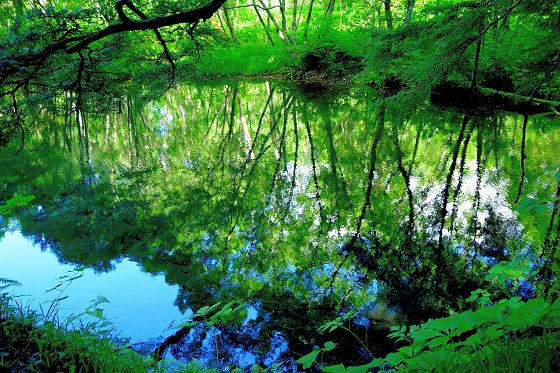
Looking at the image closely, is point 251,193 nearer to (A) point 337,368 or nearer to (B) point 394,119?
(A) point 337,368

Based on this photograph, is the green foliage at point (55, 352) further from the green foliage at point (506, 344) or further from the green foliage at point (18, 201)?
the green foliage at point (506, 344)

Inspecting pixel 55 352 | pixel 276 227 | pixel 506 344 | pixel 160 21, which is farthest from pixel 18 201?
pixel 276 227

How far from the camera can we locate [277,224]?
6.07 metres

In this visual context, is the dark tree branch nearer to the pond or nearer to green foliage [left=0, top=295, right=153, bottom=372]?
the pond

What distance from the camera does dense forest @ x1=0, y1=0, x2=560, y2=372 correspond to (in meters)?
2.89

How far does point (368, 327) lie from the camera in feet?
12.4

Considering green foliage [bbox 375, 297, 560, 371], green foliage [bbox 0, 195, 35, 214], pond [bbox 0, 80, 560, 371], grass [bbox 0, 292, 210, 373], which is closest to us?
green foliage [bbox 375, 297, 560, 371]

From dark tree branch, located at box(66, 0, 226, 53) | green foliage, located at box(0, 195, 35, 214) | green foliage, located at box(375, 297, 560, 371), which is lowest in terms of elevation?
green foliage, located at box(375, 297, 560, 371)

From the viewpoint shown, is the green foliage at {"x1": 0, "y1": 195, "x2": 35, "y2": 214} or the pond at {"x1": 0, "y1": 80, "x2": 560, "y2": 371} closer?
the green foliage at {"x1": 0, "y1": 195, "x2": 35, "y2": 214}

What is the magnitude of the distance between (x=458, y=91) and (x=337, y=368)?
14.8 metres

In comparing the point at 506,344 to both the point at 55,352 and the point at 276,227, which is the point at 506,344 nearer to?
the point at 55,352

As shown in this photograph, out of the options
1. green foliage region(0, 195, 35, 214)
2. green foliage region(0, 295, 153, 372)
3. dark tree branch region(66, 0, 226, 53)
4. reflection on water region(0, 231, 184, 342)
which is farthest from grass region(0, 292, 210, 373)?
dark tree branch region(66, 0, 226, 53)

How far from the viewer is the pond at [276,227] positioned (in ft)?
12.8

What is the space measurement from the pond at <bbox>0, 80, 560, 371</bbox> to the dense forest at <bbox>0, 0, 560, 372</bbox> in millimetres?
33
